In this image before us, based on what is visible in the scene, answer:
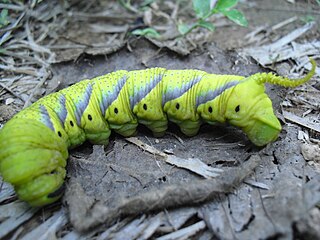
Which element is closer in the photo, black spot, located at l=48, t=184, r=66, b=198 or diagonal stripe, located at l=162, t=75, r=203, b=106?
black spot, located at l=48, t=184, r=66, b=198

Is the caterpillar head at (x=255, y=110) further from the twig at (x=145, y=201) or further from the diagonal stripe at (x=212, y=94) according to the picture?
the twig at (x=145, y=201)

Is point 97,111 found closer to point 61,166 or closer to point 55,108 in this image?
point 55,108

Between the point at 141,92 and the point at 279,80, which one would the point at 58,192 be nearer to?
the point at 141,92

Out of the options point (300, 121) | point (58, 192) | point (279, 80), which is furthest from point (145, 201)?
point (300, 121)

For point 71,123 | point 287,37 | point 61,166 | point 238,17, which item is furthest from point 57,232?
point 287,37

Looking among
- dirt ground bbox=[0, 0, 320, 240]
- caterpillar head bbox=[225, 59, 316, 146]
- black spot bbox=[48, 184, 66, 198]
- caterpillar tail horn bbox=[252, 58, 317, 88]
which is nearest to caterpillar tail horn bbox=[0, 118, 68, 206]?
black spot bbox=[48, 184, 66, 198]

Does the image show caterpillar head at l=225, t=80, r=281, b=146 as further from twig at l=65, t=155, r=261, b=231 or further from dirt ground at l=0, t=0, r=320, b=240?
twig at l=65, t=155, r=261, b=231
